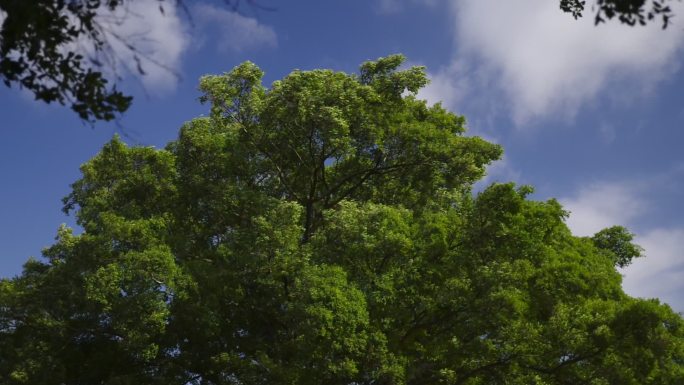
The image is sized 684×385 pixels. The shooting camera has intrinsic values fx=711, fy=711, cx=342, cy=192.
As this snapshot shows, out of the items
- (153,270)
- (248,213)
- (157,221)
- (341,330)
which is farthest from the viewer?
(248,213)

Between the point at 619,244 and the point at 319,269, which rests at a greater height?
the point at 619,244

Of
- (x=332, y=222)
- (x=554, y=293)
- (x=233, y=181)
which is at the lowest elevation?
(x=554, y=293)

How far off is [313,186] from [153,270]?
747cm

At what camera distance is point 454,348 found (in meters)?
23.8

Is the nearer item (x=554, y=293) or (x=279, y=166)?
(x=554, y=293)

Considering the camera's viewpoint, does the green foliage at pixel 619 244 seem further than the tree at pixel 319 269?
Yes

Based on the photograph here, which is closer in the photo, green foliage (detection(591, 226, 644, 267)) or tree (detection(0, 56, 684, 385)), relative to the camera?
tree (detection(0, 56, 684, 385))

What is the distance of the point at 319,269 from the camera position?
73.4 feet

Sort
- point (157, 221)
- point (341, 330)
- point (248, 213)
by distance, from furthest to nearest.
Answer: point (248, 213) → point (157, 221) → point (341, 330)

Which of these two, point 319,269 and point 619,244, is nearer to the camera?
point 319,269

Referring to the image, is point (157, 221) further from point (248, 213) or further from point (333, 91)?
point (333, 91)

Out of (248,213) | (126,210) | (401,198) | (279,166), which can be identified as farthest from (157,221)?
(401,198)

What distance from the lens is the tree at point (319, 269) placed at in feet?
72.5

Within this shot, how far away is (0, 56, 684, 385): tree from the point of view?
22094 mm
